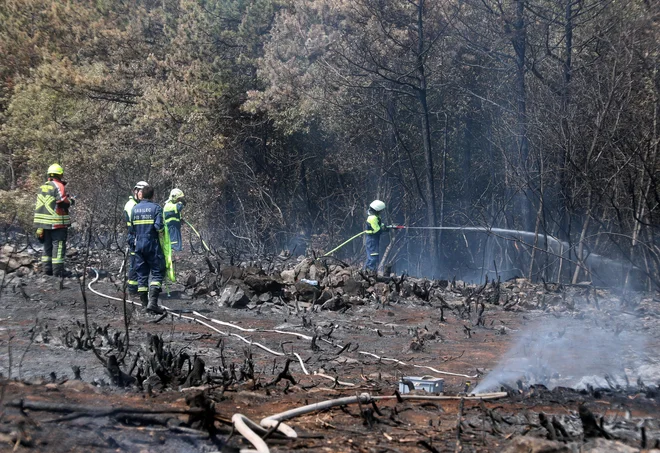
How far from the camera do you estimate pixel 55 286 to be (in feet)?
41.2

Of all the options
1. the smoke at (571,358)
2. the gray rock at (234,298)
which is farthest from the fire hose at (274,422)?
the gray rock at (234,298)

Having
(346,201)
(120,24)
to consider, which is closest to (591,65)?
(346,201)

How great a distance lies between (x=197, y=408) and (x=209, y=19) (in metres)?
21.6

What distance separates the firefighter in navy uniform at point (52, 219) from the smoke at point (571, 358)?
843cm

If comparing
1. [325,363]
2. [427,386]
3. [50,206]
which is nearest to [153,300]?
[325,363]

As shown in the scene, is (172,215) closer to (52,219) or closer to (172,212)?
(172,212)

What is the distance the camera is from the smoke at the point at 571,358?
661cm

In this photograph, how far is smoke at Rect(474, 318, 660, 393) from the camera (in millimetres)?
6613

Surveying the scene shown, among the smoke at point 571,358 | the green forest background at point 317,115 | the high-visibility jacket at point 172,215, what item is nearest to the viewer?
the smoke at point 571,358

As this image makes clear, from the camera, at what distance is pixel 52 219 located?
13.2 metres

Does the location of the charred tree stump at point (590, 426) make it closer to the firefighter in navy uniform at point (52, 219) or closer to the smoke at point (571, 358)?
the smoke at point (571, 358)

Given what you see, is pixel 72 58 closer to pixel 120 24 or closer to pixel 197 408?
pixel 120 24

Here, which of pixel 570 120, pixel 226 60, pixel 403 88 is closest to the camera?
pixel 570 120

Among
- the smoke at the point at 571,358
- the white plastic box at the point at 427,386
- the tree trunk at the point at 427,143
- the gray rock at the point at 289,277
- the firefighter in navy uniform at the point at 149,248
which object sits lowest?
the smoke at the point at 571,358
